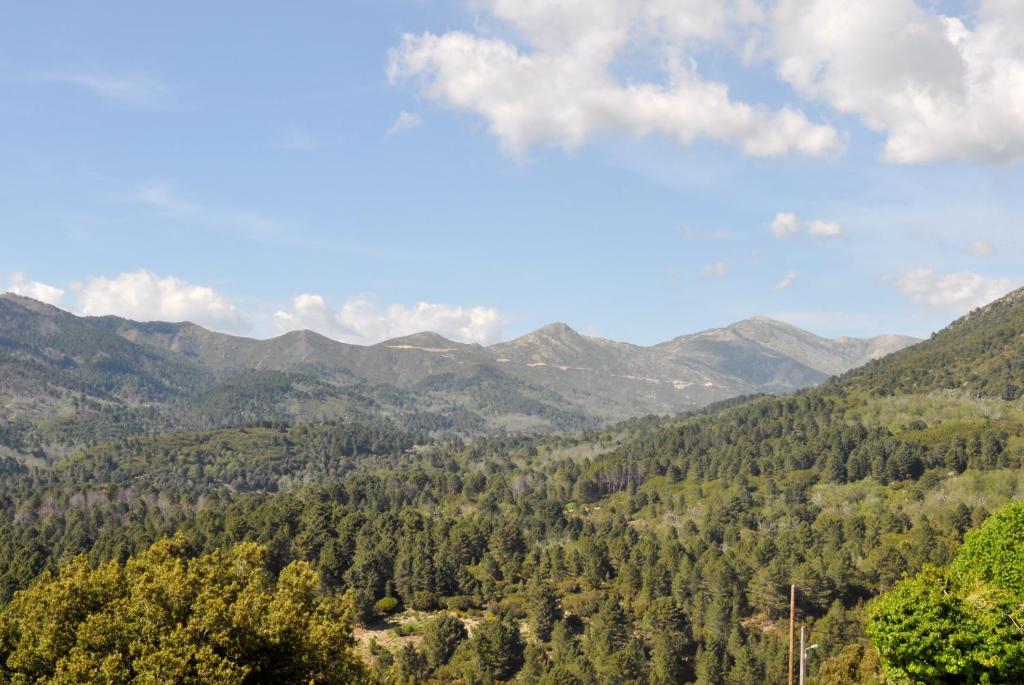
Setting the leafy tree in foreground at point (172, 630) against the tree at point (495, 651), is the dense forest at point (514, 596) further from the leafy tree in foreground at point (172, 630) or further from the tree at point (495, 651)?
the tree at point (495, 651)

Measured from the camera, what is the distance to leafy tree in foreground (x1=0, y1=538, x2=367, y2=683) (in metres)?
33.2

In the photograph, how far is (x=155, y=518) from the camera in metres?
191

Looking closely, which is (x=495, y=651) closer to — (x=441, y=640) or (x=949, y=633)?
(x=441, y=640)

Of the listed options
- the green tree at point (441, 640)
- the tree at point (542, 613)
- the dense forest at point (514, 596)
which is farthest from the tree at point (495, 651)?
the tree at point (542, 613)

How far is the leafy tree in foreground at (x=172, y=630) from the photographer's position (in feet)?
109

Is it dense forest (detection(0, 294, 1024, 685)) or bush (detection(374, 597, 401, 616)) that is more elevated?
dense forest (detection(0, 294, 1024, 685))

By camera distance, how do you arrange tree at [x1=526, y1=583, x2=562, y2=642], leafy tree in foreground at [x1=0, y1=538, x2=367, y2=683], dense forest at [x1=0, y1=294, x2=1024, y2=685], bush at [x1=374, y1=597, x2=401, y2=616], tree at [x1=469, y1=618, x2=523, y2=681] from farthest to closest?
bush at [x1=374, y1=597, x2=401, y2=616] < tree at [x1=526, y1=583, x2=562, y2=642] < tree at [x1=469, y1=618, x2=523, y2=681] < dense forest at [x1=0, y1=294, x2=1024, y2=685] < leafy tree in foreground at [x1=0, y1=538, x2=367, y2=683]

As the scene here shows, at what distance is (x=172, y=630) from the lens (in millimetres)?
35125

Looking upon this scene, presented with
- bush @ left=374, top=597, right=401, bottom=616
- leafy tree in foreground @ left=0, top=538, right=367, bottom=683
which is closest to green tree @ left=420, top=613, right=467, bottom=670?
bush @ left=374, top=597, right=401, bottom=616

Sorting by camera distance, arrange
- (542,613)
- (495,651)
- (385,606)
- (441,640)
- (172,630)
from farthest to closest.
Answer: (385,606) → (542,613) → (441,640) → (495,651) → (172,630)

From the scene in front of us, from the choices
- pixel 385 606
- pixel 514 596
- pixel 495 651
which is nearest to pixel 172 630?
pixel 495 651

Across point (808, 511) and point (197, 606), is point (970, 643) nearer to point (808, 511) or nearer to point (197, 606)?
point (197, 606)

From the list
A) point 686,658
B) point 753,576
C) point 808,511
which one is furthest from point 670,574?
point 808,511

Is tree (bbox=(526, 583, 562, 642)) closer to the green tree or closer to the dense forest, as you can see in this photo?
the dense forest
